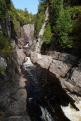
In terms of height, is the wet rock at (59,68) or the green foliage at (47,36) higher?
the green foliage at (47,36)

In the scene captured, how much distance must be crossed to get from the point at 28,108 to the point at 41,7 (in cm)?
2692

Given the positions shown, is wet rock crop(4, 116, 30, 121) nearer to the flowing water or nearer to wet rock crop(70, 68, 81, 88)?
the flowing water

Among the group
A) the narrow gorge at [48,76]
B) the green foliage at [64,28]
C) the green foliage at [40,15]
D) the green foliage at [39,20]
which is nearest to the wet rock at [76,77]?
the narrow gorge at [48,76]

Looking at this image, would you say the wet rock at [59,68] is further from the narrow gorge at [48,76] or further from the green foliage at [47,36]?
the green foliage at [47,36]

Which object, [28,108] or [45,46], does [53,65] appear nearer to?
[28,108]

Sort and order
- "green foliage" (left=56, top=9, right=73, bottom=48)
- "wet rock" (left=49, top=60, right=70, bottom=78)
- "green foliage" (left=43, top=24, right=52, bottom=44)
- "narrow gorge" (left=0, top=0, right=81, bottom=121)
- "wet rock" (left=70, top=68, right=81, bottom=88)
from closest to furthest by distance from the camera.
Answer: "narrow gorge" (left=0, top=0, right=81, bottom=121) → "wet rock" (left=70, top=68, right=81, bottom=88) → "wet rock" (left=49, top=60, right=70, bottom=78) → "green foliage" (left=56, top=9, right=73, bottom=48) → "green foliage" (left=43, top=24, right=52, bottom=44)

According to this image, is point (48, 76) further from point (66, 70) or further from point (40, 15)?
point (40, 15)

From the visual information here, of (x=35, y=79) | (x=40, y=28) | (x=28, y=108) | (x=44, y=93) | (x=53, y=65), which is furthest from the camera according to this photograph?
(x=40, y=28)

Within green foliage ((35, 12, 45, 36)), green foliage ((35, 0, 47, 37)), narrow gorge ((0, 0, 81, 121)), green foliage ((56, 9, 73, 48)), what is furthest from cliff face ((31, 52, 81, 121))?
green foliage ((35, 0, 47, 37))

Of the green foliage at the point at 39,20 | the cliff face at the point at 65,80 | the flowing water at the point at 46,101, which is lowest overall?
the flowing water at the point at 46,101

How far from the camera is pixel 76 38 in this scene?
1336 inches

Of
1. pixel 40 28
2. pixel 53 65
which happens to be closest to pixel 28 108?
pixel 53 65

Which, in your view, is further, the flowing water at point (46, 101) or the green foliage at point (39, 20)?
the green foliage at point (39, 20)

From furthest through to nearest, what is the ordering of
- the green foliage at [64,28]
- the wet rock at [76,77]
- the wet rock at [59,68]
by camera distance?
the green foliage at [64,28] → the wet rock at [59,68] → the wet rock at [76,77]
